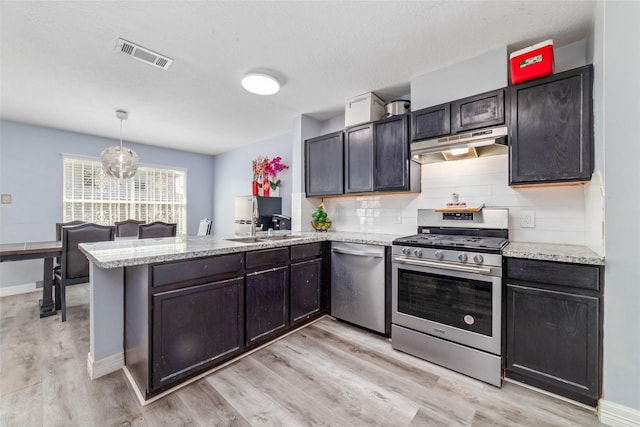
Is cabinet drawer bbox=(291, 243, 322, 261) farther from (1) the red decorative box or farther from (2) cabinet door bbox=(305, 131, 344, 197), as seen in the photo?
(1) the red decorative box

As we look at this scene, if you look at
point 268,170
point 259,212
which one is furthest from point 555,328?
point 268,170

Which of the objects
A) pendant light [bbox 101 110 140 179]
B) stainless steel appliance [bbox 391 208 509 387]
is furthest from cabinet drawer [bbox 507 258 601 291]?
pendant light [bbox 101 110 140 179]

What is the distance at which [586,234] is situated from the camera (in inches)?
77.5

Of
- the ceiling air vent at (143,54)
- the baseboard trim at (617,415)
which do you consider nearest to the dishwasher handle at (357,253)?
the baseboard trim at (617,415)

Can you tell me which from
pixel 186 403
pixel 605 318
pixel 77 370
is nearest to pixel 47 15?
pixel 77 370

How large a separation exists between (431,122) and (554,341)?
1840 millimetres

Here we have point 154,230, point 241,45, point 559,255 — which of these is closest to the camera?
point 559,255

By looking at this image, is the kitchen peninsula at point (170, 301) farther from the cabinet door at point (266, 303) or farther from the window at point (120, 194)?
the window at point (120, 194)

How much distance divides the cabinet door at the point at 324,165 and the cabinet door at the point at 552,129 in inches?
66.3

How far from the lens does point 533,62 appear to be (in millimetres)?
1901

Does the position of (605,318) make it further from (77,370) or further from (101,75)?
(101,75)

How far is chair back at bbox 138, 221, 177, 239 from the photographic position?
3417 millimetres

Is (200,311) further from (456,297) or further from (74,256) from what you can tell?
(74,256)

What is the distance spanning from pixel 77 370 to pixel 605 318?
11.2 ft
